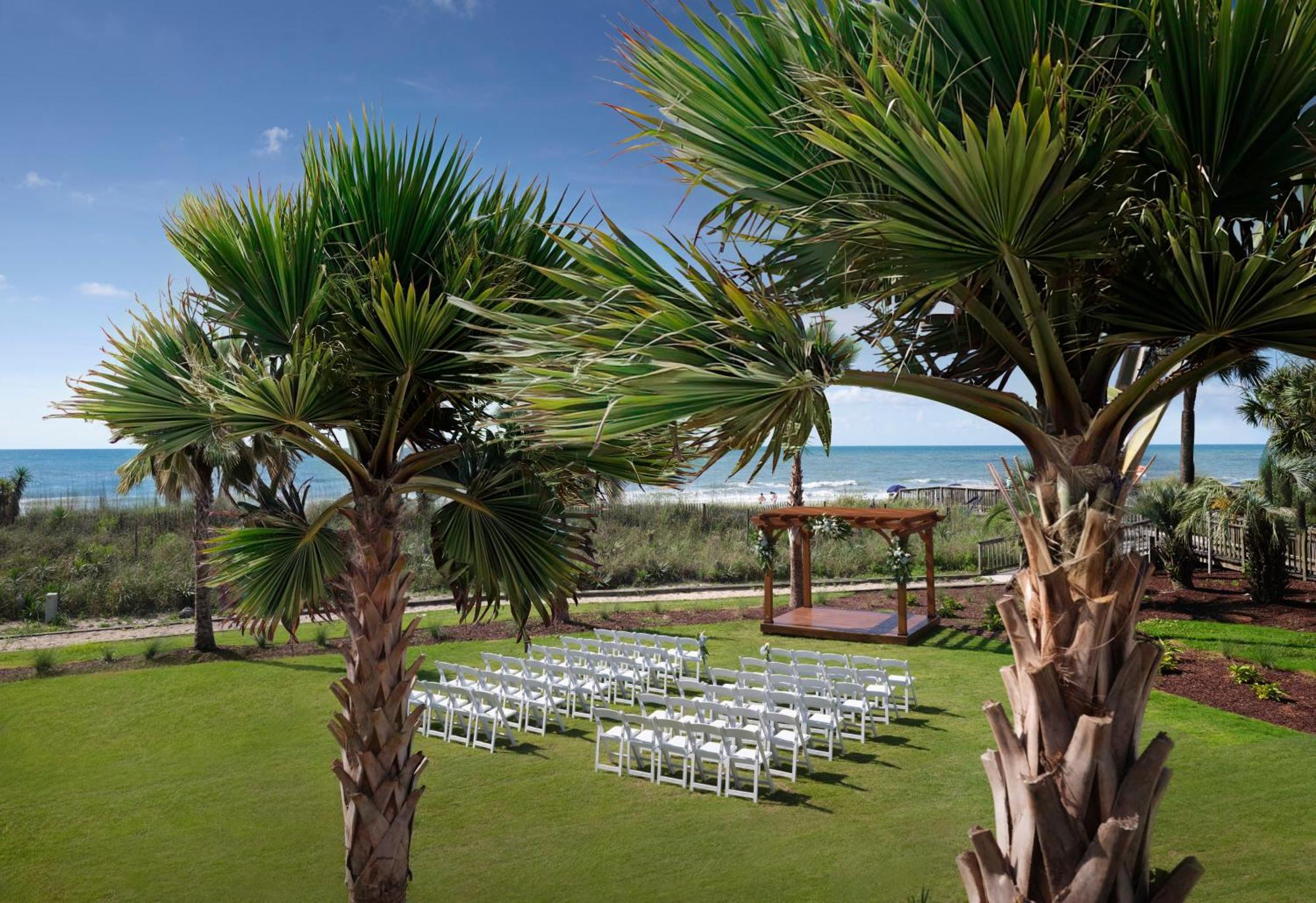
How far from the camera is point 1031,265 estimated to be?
271 centimetres

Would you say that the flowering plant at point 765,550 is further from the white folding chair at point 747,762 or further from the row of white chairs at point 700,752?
the white folding chair at point 747,762

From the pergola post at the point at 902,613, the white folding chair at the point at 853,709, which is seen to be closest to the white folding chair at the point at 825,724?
the white folding chair at the point at 853,709

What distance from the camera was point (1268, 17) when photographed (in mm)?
2395

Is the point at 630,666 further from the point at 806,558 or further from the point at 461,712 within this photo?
the point at 806,558

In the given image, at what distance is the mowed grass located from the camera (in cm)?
696

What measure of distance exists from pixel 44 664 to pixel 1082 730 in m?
16.3

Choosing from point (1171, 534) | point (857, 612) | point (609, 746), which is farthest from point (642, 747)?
point (1171, 534)

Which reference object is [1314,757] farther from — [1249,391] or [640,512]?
[640,512]

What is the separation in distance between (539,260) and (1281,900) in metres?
7.45

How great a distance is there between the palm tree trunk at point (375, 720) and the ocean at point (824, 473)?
4836 centimetres

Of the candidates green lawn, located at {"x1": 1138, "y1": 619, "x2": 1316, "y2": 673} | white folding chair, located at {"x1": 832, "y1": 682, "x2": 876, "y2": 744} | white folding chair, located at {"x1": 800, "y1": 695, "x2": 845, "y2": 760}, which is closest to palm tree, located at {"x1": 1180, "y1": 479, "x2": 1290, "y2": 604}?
green lawn, located at {"x1": 1138, "y1": 619, "x2": 1316, "y2": 673}

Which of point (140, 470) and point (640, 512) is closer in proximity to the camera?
point (140, 470)

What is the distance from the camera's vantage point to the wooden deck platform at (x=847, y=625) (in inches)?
629

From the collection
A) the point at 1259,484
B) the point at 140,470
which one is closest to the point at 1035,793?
the point at 140,470
